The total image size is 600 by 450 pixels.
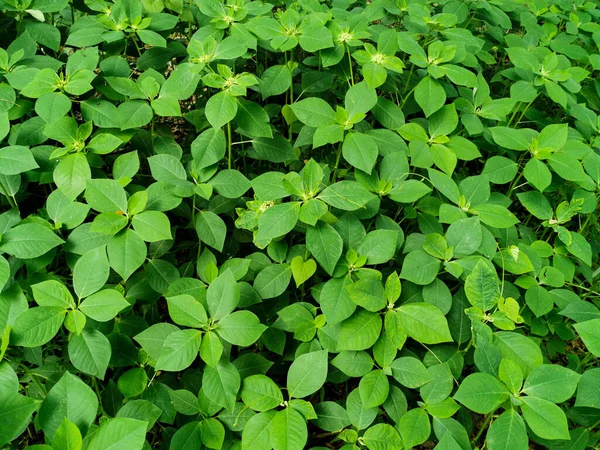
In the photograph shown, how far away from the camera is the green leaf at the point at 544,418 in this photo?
4.72 ft

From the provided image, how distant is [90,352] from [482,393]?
137 cm

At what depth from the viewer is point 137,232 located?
1.71m

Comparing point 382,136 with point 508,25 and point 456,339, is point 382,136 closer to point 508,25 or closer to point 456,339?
point 456,339

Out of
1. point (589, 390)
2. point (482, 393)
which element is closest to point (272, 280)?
point (482, 393)

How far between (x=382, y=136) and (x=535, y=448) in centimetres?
187

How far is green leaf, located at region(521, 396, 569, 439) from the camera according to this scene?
1438 mm

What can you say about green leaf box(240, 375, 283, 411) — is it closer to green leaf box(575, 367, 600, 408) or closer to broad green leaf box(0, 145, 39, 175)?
green leaf box(575, 367, 600, 408)

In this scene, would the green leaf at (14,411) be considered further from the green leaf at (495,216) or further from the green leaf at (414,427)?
the green leaf at (495,216)

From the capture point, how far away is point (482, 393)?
152cm

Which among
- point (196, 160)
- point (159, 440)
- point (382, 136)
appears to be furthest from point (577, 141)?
point (159, 440)

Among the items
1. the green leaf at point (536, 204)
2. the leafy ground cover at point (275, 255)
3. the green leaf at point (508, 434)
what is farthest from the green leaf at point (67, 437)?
the green leaf at point (536, 204)

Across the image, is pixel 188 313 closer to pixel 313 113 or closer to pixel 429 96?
pixel 313 113

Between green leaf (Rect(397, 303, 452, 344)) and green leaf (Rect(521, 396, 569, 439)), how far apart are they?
1.09ft

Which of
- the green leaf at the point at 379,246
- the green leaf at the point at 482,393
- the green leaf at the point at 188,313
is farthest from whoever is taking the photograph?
the green leaf at the point at 379,246
